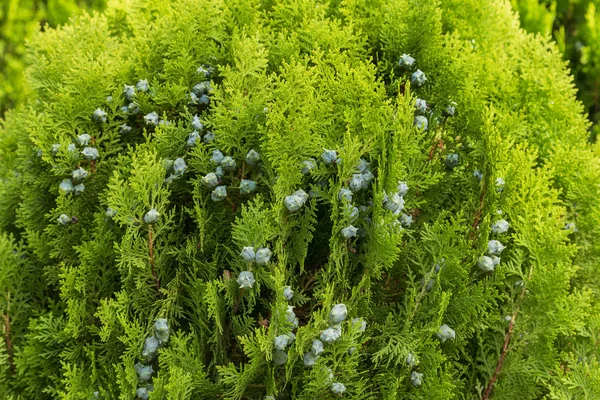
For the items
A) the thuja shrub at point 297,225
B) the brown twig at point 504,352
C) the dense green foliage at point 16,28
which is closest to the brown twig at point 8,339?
the thuja shrub at point 297,225

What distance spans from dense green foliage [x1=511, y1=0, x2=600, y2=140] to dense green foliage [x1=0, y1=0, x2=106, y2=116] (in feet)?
14.3

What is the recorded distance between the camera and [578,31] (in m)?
5.93

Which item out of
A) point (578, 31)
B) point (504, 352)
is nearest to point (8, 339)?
point (504, 352)

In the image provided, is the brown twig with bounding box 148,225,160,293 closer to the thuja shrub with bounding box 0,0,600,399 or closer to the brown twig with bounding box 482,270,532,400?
the thuja shrub with bounding box 0,0,600,399

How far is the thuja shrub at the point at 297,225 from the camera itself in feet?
6.38

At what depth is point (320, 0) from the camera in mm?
2504

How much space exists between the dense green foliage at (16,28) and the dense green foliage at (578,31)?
4.37 meters

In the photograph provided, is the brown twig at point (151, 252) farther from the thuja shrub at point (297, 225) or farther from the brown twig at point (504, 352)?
the brown twig at point (504, 352)

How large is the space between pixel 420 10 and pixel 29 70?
5.57ft

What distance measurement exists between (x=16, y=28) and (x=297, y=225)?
5542 mm

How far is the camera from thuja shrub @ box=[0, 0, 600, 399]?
1944 millimetres

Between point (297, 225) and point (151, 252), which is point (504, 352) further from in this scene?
point (151, 252)

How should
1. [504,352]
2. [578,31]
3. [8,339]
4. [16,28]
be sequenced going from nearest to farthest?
[504,352] < [8,339] < [578,31] < [16,28]

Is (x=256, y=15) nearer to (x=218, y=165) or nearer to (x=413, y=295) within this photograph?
(x=218, y=165)
